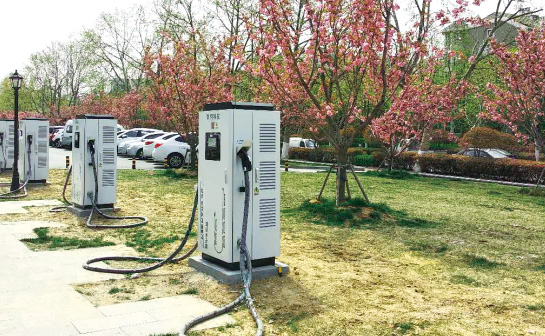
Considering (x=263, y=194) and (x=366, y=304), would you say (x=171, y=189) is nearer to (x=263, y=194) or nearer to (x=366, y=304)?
(x=263, y=194)

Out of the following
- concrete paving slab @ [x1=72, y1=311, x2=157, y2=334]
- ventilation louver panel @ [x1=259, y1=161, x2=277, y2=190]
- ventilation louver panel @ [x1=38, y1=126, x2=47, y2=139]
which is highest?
ventilation louver panel @ [x1=38, y1=126, x2=47, y2=139]

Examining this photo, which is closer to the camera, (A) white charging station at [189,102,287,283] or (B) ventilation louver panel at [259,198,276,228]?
(A) white charging station at [189,102,287,283]

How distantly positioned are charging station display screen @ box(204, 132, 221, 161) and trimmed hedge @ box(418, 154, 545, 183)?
18.4 metres

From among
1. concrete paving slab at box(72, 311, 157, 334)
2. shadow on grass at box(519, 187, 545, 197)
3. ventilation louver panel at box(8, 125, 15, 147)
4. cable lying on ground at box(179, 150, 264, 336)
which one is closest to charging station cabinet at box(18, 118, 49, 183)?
ventilation louver panel at box(8, 125, 15, 147)

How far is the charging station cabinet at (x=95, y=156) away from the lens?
1091 cm

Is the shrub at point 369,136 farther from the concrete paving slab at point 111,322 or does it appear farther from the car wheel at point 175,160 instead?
the concrete paving slab at point 111,322

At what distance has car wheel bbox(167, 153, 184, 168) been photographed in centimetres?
2489

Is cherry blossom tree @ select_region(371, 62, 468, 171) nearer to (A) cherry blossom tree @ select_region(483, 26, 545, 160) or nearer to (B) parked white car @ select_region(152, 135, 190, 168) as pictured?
(A) cherry blossom tree @ select_region(483, 26, 545, 160)

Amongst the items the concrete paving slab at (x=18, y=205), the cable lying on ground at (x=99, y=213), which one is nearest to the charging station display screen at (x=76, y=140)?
the cable lying on ground at (x=99, y=213)

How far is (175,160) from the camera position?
2512 cm

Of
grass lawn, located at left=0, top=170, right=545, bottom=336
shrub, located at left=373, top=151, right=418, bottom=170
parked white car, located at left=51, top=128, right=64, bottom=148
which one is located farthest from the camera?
parked white car, located at left=51, top=128, right=64, bottom=148

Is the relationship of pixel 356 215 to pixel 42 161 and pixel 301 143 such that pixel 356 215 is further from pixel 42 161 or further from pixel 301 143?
pixel 301 143

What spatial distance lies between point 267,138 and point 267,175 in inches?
17.3

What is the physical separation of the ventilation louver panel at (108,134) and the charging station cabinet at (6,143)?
9848 millimetres
